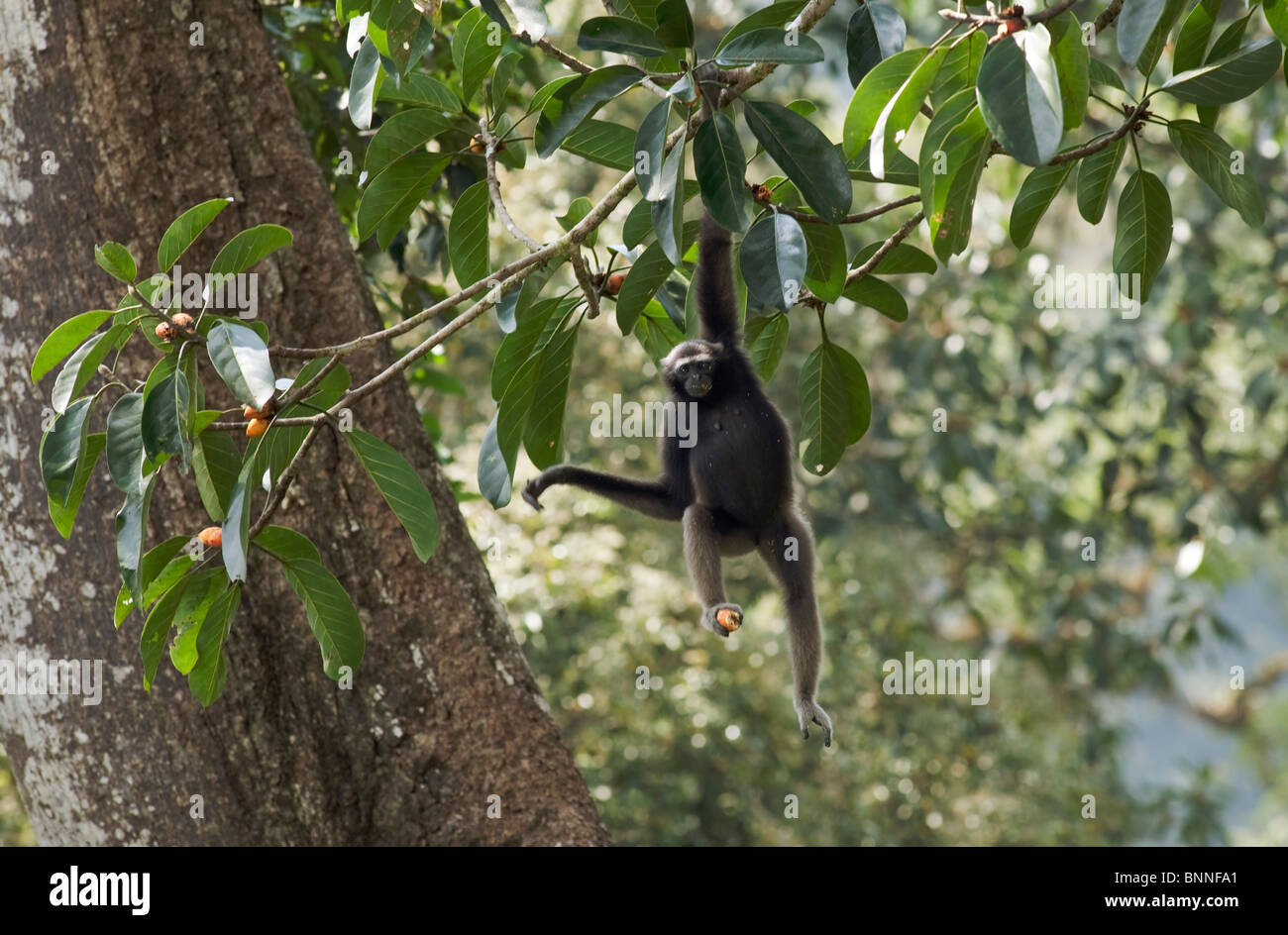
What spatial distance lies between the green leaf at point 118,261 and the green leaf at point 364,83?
1.87 ft

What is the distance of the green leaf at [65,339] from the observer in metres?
2.35

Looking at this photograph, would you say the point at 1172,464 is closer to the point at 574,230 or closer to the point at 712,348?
the point at 712,348

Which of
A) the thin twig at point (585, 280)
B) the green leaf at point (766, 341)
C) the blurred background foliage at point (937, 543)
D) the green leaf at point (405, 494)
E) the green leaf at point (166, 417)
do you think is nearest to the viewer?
the green leaf at point (166, 417)

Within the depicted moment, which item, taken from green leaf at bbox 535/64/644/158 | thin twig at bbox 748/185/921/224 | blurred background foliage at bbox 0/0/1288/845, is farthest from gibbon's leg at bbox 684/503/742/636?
blurred background foliage at bbox 0/0/1288/845

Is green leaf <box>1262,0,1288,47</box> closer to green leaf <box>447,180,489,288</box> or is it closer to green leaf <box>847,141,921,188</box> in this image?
green leaf <box>847,141,921,188</box>

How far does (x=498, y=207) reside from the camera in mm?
2531

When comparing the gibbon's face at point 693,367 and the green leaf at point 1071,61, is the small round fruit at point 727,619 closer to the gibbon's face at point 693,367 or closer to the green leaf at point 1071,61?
the gibbon's face at point 693,367

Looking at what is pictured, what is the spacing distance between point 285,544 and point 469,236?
0.85 metres

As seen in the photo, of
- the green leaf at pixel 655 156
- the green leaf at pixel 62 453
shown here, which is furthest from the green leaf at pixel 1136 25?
the green leaf at pixel 62 453

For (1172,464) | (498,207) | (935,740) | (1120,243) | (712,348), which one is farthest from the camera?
(1172,464)

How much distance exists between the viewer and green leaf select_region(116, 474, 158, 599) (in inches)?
88.8

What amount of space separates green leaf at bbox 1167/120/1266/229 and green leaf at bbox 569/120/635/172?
3.76ft

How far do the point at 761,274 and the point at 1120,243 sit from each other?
928mm
